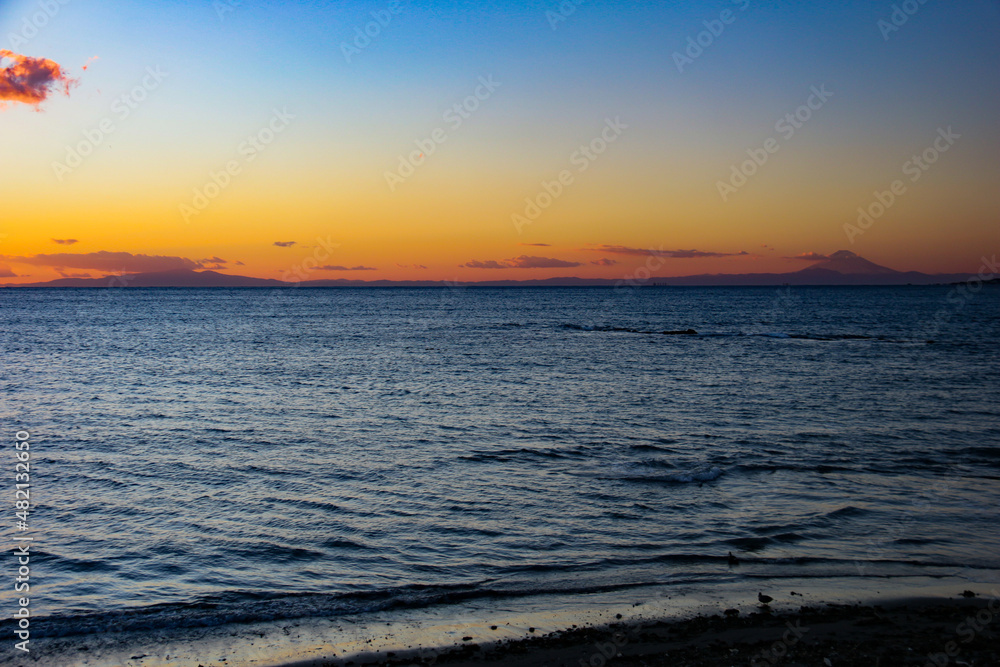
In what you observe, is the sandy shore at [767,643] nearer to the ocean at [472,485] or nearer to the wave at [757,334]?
the ocean at [472,485]

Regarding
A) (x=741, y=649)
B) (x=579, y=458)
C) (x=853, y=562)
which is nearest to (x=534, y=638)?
(x=741, y=649)

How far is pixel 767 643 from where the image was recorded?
30.3ft

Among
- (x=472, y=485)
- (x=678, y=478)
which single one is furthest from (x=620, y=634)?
(x=678, y=478)

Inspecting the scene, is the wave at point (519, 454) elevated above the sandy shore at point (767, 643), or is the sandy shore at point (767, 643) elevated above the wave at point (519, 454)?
the sandy shore at point (767, 643)

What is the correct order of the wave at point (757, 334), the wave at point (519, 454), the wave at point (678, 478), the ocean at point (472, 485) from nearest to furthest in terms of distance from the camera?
the ocean at point (472, 485), the wave at point (678, 478), the wave at point (519, 454), the wave at point (757, 334)

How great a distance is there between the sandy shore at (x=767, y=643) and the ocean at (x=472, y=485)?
1687 mm

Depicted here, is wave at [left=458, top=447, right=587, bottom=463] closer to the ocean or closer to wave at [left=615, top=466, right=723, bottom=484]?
the ocean

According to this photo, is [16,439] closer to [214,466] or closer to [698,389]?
[214,466]

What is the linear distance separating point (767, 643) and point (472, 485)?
32.3ft

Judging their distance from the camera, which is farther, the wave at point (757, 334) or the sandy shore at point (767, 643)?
the wave at point (757, 334)

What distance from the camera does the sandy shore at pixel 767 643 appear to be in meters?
8.79

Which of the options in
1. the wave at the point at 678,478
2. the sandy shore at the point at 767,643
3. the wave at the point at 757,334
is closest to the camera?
the sandy shore at the point at 767,643

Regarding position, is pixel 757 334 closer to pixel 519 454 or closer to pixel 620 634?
pixel 519 454

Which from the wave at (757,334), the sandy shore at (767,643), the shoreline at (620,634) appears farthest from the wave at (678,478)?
the wave at (757,334)
